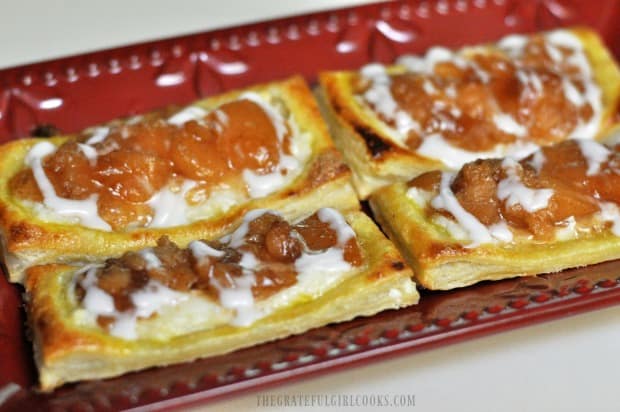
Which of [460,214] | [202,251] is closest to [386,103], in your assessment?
[460,214]

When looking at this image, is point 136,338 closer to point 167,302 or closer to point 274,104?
point 167,302

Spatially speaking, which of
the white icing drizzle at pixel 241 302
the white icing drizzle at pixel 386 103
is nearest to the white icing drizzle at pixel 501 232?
the white icing drizzle at pixel 386 103

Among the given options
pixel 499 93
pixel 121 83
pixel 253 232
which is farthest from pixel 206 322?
pixel 499 93

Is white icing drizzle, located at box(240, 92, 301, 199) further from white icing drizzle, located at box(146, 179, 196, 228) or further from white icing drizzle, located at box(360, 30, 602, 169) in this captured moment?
white icing drizzle, located at box(360, 30, 602, 169)

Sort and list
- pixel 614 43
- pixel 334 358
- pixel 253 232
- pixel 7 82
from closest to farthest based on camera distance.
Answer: pixel 334 358, pixel 253 232, pixel 7 82, pixel 614 43

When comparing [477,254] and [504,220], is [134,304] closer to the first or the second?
[477,254]

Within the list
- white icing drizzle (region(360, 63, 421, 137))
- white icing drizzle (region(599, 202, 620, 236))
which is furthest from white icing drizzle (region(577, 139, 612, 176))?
white icing drizzle (region(360, 63, 421, 137))
